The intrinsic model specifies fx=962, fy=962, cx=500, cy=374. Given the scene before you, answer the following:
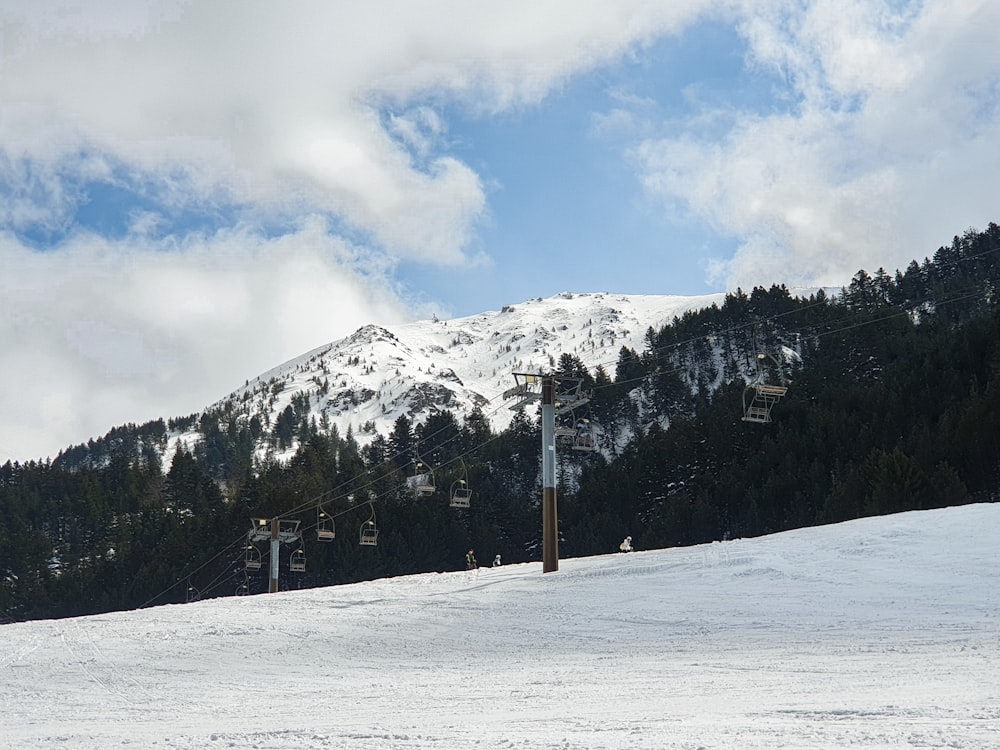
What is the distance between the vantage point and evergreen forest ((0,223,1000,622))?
69.6 meters

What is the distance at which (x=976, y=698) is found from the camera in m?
11.5

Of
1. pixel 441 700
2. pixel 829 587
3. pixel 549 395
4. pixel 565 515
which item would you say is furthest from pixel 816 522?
pixel 441 700

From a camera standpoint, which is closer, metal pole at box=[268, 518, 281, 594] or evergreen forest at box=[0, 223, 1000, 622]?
metal pole at box=[268, 518, 281, 594]

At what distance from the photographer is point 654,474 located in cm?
8950

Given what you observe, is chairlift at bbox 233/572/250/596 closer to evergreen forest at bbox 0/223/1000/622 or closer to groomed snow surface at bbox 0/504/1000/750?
evergreen forest at bbox 0/223/1000/622

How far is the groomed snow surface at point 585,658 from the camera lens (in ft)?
37.5

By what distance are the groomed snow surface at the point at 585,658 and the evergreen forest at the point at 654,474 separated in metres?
10.6

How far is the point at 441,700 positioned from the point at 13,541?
4713 inches

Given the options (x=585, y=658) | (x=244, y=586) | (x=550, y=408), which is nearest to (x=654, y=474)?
(x=244, y=586)

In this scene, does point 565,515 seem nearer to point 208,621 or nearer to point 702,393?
point 702,393

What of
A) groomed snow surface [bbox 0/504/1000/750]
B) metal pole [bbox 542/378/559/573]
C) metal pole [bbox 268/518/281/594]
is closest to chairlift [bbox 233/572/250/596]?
metal pole [bbox 268/518/281/594]

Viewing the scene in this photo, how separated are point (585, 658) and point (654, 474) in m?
71.6

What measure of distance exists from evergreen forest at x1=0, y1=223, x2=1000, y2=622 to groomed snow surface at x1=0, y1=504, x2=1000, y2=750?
34.9 ft

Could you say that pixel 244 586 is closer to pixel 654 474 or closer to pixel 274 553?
pixel 274 553
